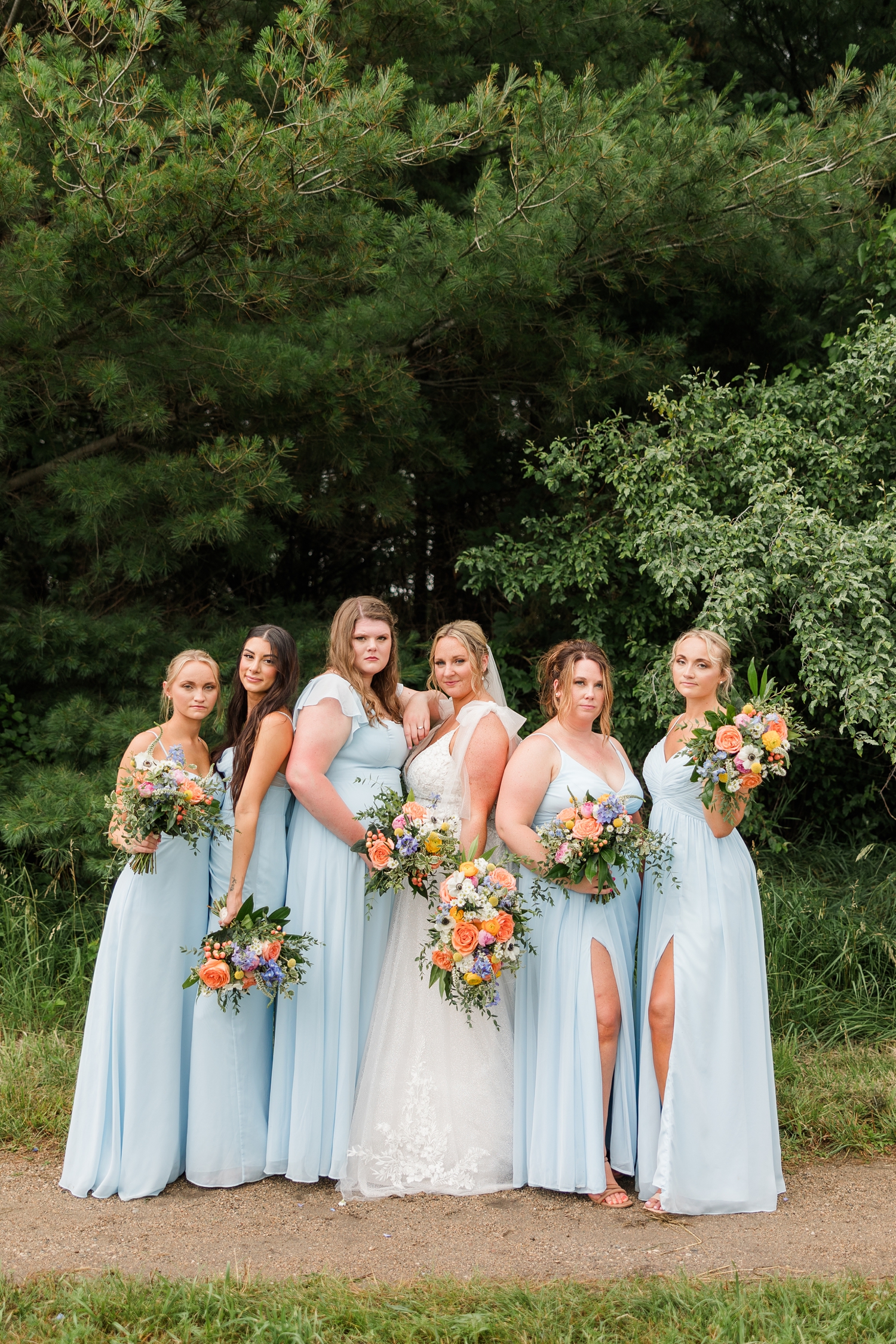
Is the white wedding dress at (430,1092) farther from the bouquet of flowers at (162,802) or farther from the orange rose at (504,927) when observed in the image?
the bouquet of flowers at (162,802)

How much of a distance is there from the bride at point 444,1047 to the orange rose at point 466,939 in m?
0.45

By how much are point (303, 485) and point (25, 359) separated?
6.64 feet

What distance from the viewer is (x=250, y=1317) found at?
10.8 feet

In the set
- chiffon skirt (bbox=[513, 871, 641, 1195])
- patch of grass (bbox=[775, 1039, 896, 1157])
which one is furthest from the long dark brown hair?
patch of grass (bbox=[775, 1039, 896, 1157])

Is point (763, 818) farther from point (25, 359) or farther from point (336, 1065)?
point (25, 359)

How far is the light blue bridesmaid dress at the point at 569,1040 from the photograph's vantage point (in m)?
4.16

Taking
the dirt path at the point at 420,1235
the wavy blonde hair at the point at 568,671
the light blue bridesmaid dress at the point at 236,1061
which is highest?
the wavy blonde hair at the point at 568,671

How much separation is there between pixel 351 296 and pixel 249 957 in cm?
392

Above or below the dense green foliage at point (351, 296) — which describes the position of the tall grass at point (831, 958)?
below

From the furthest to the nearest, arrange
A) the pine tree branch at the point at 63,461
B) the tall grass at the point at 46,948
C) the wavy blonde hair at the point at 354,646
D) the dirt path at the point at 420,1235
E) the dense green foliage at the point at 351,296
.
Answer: the pine tree branch at the point at 63,461 < the tall grass at the point at 46,948 < the dense green foliage at the point at 351,296 < the wavy blonde hair at the point at 354,646 < the dirt path at the point at 420,1235

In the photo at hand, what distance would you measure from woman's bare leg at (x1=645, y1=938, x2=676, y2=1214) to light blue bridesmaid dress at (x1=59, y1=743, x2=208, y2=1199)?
6.13 feet

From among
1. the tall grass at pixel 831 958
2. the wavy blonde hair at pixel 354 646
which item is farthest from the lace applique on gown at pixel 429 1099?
the tall grass at pixel 831 958

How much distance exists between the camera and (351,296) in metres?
6.30

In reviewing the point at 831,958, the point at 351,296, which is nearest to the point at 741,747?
the point at 831,958
